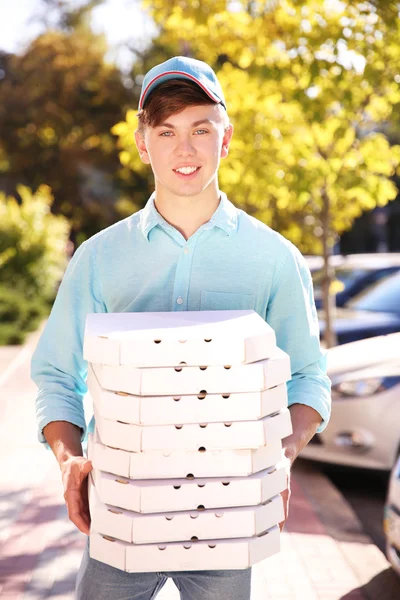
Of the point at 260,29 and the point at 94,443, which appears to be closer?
the point at 94,443

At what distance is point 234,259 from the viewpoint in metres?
2.27

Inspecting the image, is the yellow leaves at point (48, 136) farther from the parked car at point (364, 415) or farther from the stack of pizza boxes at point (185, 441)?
the stack of pizza boxes at point (185, 441)

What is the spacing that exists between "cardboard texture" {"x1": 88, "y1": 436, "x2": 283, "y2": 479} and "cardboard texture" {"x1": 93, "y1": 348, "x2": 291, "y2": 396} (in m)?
0.14

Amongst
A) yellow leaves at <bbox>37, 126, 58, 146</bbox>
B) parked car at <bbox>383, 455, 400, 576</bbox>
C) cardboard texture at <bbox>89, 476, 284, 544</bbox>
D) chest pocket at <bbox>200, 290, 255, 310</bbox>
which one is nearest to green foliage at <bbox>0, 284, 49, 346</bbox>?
parked car at <bbox>383, 455, 400, 576</bbox>

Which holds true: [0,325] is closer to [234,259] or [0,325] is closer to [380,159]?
[380,159]

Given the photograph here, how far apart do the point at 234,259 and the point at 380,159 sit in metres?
6.25

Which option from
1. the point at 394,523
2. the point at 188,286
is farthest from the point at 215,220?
the point at 394,523

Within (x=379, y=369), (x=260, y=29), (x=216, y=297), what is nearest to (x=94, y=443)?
(x=216, y=297)

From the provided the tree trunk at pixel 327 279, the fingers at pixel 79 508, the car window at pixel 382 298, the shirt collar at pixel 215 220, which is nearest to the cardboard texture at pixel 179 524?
the fingers at pixel 79 508

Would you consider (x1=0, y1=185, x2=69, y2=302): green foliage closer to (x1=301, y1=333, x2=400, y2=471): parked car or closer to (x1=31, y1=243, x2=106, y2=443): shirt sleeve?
(x1=301, y1=333, x2=400, y2=471): parked car

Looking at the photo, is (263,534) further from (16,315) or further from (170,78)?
(16,315)

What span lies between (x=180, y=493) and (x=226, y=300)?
0.58m

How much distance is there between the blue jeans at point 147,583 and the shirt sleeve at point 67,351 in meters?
0.36

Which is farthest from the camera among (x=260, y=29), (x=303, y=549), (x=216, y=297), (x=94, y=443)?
(x=260, y=29)
